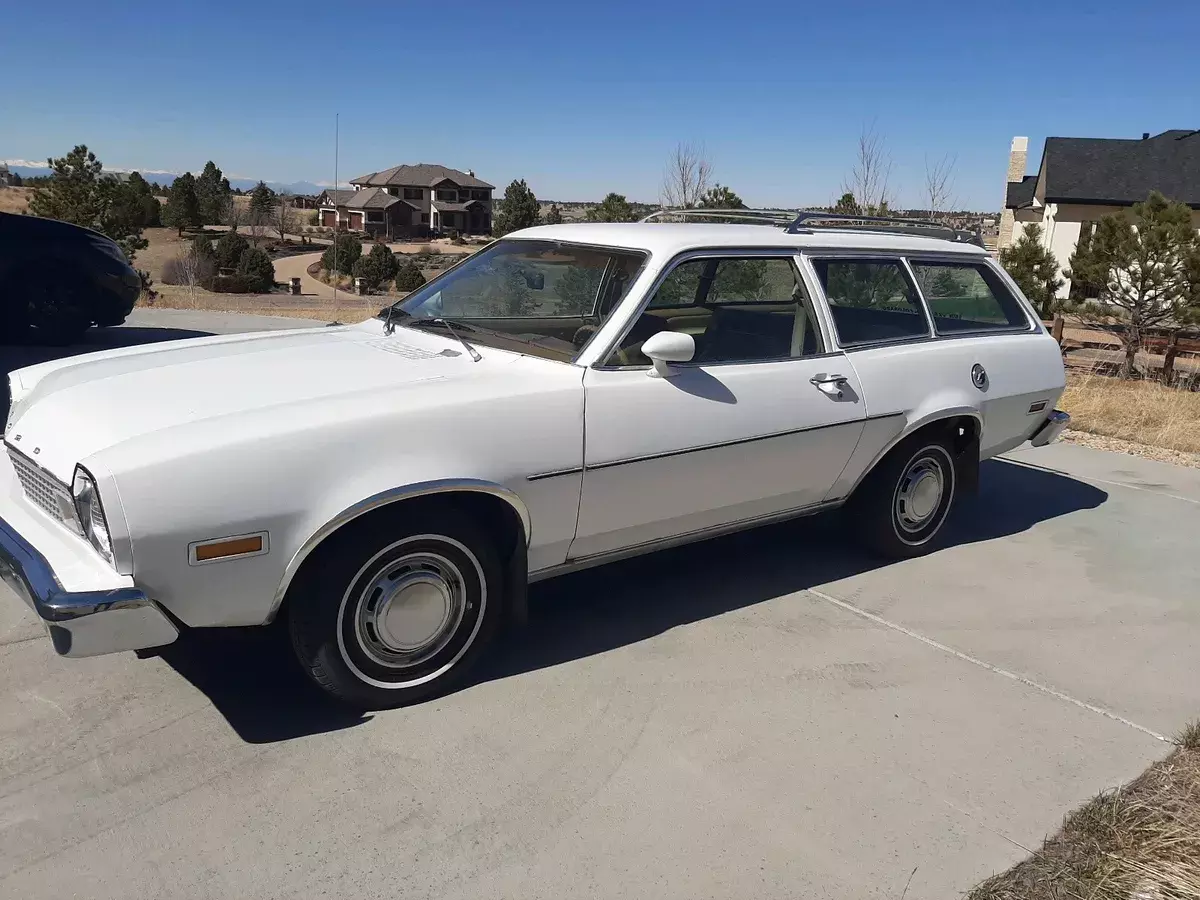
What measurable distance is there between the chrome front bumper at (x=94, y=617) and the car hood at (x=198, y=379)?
1.26 feet

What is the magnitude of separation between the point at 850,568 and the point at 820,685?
1295 millimetres

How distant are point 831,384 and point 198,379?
2.55m

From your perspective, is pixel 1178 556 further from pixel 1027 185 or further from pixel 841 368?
pixel 1027 185

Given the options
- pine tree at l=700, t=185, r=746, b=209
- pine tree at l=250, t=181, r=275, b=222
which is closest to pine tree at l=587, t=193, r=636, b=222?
pine tree at l=700, t=185, r=746, b=209

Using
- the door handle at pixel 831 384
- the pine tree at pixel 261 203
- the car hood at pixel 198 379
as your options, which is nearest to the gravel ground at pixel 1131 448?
the door handle at pixel 831 384

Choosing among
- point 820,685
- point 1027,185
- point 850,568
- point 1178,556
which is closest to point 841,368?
point 850,568

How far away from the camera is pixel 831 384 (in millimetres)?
4301

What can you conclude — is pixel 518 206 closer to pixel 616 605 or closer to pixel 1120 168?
pixel 1120 168

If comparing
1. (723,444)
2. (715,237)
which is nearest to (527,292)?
(715,237)

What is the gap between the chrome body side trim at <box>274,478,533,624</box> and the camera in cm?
296

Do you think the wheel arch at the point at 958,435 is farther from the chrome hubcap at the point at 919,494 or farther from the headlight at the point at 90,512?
the headlight at the point at 90,512

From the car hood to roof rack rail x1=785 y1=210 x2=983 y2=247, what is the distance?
71.3 inches

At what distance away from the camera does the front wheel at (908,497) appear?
4746 mm

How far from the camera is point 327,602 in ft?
10.1
